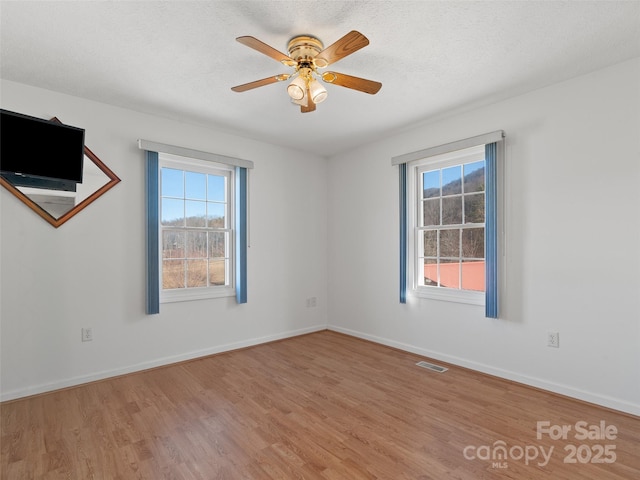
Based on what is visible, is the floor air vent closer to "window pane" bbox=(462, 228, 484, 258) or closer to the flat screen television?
"window pane" bbox=(462, 228, 484, 258)

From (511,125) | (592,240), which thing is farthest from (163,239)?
(592,240)

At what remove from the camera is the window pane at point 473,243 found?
353 centimetres

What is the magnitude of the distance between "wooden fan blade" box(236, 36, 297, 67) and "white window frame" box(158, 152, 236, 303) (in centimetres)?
205

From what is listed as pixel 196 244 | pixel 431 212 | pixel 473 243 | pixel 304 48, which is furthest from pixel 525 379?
pixel 196 244

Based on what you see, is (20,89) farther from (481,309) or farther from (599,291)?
(599,291)

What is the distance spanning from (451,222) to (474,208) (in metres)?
0.29

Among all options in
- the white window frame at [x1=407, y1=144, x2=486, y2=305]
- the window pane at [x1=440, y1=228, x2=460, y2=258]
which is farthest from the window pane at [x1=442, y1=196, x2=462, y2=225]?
the white window frame at [x1=407, y1=144, x2=486, y2=305]

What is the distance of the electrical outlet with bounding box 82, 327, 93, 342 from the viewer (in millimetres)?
3193

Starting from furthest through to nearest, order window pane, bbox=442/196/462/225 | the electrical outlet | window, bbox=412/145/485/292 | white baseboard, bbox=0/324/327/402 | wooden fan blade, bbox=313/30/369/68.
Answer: window pane, bbox=442/196/462/225
window, bbox=412/145/485/292
the electrical outlet
white baseboard, bbox=0/324/327/402
wooden fan blade, bbox=313/30/369/68

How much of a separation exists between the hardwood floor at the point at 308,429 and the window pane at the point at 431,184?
6.38ft

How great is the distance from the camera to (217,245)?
4.20 m

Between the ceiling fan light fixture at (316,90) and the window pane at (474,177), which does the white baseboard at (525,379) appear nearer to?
the window pane at (474,177)

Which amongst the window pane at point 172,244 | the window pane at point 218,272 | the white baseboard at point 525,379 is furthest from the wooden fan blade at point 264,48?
the white baseboard at point 525,379

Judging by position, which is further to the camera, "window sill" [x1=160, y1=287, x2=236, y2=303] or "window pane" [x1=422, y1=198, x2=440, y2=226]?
"window pane" [x1=422, y1=198, x2=440, y2=226]
